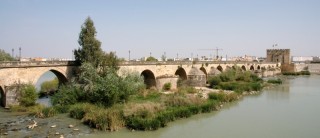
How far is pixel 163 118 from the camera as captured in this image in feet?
61.3

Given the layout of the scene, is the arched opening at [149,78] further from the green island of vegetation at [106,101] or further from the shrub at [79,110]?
the shrub at [79,110]

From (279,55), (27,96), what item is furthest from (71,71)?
(279,55)

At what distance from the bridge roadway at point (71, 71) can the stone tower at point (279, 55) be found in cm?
3810

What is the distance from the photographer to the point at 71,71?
27531 mm

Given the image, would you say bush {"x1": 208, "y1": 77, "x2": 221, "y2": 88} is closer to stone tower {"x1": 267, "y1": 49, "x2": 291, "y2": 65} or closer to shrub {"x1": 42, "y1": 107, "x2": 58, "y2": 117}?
shrub {"x1": 42, "y1": 107, "x2": 58, "y2": 117}

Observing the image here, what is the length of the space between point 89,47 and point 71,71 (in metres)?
2.51

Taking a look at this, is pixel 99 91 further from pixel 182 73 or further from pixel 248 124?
pixel 182 73

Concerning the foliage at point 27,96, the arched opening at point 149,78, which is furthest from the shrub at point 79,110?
the arched opening at point 149,78

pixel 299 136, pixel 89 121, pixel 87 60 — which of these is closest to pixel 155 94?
pixel 87 60

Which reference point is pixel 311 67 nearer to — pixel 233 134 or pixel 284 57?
pixel 284 57

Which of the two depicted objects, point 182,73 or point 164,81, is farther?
point 182,73

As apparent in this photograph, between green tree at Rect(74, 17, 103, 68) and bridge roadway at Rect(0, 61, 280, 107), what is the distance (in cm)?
101

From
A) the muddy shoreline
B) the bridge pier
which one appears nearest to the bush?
the bridge pier

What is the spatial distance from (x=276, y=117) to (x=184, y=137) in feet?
26.7
